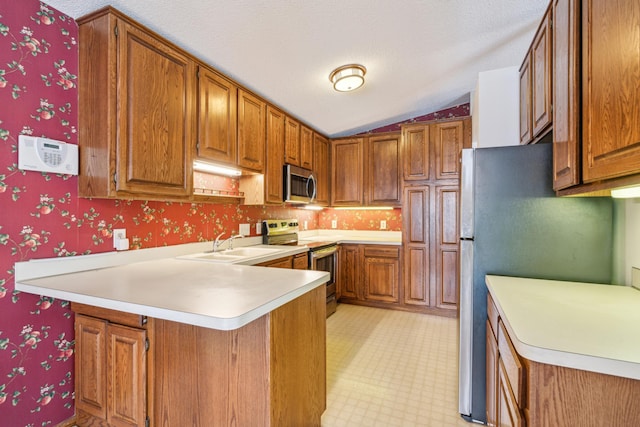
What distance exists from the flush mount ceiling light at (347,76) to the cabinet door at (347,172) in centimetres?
147

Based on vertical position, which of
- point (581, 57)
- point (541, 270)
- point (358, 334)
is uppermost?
point (581, 57)

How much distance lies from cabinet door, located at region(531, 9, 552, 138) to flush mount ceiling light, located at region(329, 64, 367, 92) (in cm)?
125

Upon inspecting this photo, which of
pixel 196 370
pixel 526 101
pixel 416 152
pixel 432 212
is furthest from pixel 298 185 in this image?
pixel 196 370

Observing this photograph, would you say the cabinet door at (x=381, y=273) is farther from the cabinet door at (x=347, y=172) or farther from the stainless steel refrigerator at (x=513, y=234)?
the stainless steel refrigerator at (x=513, y=234)

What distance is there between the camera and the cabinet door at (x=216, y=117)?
6.86 ft

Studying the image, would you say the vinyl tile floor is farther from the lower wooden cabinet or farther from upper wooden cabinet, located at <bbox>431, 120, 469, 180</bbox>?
upper wooden cabinet, located at <bbox>431, 120, 469, 180</bbox>

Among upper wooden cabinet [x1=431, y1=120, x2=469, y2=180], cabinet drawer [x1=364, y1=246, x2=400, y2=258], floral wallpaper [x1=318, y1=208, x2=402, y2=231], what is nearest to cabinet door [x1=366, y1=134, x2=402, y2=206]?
floral wallpaper [x1=318, y1=208, x2=402, y2=231]

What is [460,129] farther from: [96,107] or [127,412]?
[127,412]

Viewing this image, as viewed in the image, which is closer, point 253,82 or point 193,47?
point 193,47

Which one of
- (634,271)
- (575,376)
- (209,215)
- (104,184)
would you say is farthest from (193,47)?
(634,271)

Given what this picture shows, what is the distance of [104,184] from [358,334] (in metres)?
2.55

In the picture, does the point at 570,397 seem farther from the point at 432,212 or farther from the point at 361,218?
the point at 361,218

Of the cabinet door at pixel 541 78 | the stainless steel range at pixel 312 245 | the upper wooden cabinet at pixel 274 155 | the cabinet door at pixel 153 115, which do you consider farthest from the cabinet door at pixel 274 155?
the cabinet door at pixel 541 78

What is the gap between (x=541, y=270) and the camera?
1.54 meters
